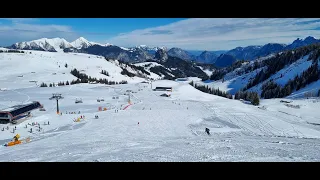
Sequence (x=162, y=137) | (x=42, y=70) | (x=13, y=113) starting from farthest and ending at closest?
(x=42, y=70) < (x=13, y=113) < (x=162, y=137)

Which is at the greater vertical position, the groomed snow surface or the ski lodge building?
the ski lodge building

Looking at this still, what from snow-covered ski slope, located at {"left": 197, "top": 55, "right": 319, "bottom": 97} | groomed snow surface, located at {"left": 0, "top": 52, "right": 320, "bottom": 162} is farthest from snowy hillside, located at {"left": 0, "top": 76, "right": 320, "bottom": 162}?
snow-covered ski slope, located at {"left": 197, "top": 55, "right": 319, "bottom": 97}

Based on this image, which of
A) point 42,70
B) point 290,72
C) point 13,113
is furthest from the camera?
point 290,72

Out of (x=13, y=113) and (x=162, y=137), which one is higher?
(x=13, y=113)

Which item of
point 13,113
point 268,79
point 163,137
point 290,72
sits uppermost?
point 290,72

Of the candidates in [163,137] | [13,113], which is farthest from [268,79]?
[13,113]

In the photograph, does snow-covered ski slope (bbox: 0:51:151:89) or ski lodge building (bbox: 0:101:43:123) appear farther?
snow-covered ski slope (bbox: 0:51:151:89)

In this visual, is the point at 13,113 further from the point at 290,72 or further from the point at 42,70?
the point at 290,72

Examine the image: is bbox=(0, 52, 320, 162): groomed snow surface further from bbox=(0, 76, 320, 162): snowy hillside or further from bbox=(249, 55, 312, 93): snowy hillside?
bbox=(249, 55, 312, 93): snowy hillside

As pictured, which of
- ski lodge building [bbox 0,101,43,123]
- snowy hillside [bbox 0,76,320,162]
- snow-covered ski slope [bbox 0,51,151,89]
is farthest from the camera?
snow-covered ski slope [bbox 0,51,151,89]

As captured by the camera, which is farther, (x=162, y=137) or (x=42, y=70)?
(x=42, y=70)

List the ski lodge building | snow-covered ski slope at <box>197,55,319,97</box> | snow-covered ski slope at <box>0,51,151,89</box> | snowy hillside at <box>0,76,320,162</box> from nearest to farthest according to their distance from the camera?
snowy hillside at <box>0,76,320,162</box>
the ski lodge building
snow-covered ski slope at <box>0,51,151,89</box>
snow-covered ski slope at <box>197,55,319,97</box>
